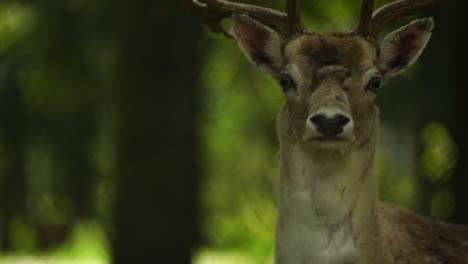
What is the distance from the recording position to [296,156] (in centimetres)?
892

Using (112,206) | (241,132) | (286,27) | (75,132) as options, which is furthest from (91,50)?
(241,132)

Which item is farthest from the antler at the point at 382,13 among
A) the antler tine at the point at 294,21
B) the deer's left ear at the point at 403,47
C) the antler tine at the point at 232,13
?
the antler tine at the point at 232,13

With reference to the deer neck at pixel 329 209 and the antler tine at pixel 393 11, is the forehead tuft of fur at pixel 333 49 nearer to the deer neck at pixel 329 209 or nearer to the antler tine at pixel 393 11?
the antler tine at pixel 393 11

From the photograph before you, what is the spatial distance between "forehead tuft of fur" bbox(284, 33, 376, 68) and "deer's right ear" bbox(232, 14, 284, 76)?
18 cm

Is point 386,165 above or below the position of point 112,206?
below

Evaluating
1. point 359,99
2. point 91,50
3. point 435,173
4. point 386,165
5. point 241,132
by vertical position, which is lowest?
point 241,132

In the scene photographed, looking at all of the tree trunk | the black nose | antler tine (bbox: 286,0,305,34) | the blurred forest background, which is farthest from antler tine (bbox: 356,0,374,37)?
the tree trunk

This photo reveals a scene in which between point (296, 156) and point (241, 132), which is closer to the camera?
point (296, 156)

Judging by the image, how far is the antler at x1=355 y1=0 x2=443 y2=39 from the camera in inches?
365

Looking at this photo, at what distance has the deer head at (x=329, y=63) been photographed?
862 cm

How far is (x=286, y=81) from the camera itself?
29.6 feet

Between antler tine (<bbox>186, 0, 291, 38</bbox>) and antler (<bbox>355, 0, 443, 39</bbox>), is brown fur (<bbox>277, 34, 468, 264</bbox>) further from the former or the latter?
antler tine (<bbox>186, 0, 291, 38</bbox>)

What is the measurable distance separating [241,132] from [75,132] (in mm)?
12191

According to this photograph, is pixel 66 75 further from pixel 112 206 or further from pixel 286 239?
pixel 286 239
